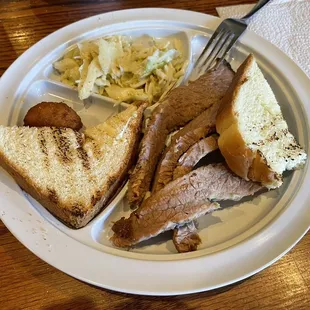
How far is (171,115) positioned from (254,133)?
15.3 inches

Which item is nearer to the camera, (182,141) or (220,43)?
(182,141)

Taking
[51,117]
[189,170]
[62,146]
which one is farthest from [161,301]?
[51,117]

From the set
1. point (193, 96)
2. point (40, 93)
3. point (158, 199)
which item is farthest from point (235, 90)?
point (40, 93)

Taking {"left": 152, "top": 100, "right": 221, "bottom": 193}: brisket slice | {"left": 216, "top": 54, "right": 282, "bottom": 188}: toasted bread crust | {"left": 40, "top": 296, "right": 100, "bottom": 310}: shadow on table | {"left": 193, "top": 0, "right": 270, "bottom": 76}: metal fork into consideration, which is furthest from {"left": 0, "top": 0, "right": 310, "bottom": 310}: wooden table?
{"left": 193, "top": 0, "right": 270, "bottom": 76}: metal fork

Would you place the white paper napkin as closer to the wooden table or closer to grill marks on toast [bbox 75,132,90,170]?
the wooden table

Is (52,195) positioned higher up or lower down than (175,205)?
lower down

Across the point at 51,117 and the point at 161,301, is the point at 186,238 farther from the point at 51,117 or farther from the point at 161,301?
the point at 51,117

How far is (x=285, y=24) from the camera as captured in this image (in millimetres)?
2391

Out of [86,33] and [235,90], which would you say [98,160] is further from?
[86,33]

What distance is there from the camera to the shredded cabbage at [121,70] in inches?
78.5

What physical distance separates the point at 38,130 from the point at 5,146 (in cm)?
15

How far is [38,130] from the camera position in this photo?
170cm

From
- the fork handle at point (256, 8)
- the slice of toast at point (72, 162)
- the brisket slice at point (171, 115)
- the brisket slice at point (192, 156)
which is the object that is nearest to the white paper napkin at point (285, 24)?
the fork handle at point (256, 8)

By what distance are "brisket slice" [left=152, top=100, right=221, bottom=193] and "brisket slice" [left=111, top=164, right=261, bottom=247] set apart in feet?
0.33
